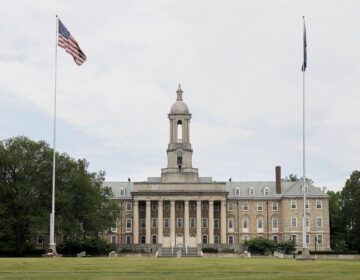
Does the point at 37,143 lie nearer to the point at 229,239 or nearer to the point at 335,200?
the point at 229,239

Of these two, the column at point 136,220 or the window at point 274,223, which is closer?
the column at point 136,220

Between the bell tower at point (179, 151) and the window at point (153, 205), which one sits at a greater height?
the bell tower at point (179, 151)

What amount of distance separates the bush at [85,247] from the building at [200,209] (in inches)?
694

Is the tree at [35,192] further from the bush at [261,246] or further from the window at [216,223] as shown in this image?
the window at [216,223]

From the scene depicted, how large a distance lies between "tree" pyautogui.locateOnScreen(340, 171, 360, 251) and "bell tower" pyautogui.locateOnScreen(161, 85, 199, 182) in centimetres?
2502

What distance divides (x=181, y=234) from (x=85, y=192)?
3663 centimetres

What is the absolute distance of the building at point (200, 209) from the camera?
118 metres

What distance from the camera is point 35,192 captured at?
81312 millimetres

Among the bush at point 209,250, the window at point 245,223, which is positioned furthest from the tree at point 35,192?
the window at point 245,223

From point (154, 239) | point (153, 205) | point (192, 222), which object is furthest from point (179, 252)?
point (153, 205)

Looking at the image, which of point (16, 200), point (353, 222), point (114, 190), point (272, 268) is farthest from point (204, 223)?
point (272, 268)

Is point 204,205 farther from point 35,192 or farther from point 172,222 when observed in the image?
point 35,192

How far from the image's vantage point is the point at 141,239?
4710 inches

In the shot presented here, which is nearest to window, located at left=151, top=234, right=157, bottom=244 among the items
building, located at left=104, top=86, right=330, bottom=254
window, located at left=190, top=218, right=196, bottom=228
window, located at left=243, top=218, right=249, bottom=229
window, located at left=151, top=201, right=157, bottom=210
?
building, located at left=104, top=86, right=330, bottom=254
